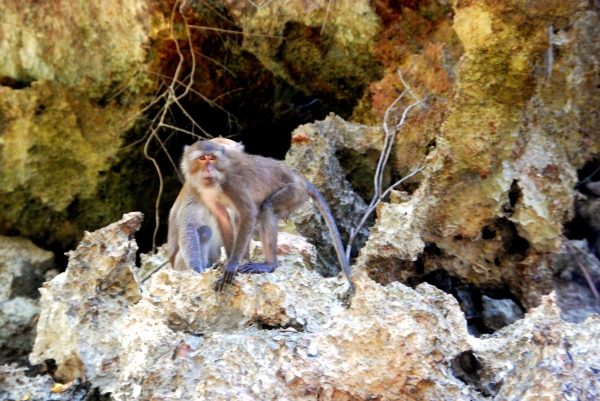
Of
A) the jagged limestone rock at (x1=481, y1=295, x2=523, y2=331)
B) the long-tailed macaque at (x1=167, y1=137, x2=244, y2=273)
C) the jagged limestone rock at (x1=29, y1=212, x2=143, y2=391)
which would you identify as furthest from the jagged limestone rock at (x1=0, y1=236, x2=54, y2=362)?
the jagged limestone rock at (x1=481, y1=295, x2=523, y2=331)

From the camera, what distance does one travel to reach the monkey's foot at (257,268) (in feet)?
11.1

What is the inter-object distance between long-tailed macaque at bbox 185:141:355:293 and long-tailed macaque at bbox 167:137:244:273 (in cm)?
10

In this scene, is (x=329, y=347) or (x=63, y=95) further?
(x=63, y=95)

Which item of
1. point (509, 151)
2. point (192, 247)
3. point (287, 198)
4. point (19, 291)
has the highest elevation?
point (509, 151)

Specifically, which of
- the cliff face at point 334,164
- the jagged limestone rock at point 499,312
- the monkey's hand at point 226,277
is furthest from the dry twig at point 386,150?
the monkey's hand at point 226,277

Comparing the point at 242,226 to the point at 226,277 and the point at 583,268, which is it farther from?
the point at 583,268

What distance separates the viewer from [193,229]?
Result: 3.98 metres

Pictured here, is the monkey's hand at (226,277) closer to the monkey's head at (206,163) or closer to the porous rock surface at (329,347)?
the porous rock surface at (329,347)

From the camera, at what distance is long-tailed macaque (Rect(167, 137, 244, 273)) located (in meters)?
3.90

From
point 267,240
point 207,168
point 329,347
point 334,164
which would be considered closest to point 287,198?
point 267,240

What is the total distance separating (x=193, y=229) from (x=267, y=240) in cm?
61

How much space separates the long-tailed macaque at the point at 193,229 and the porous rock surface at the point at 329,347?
0.94m

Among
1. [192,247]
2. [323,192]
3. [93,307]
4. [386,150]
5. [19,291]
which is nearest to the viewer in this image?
[93,307]

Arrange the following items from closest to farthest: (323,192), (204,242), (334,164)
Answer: (204,242)
(323,192)
(334,164)
